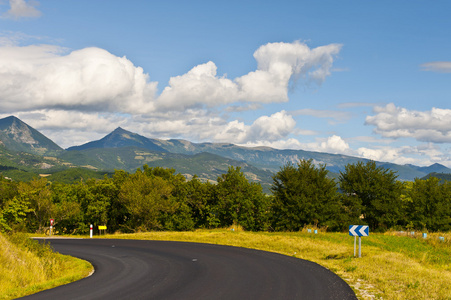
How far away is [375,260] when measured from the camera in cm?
1911

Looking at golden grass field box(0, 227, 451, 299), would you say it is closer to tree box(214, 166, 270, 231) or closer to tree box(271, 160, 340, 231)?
tree box(271, 160, 340, 231)

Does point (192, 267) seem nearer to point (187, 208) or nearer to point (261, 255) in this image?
point (261, 255)

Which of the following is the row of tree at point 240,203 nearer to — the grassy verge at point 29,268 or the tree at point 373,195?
the tree at point 373,195

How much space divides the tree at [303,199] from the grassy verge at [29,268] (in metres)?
27.4

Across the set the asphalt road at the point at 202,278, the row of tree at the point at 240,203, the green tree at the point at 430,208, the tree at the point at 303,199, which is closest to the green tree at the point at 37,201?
the row of tree at the point at 240,203

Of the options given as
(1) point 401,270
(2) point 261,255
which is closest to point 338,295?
(1) point 401,270

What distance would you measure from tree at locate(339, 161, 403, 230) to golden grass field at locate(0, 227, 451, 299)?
6609mm

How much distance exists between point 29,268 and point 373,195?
1628 inches

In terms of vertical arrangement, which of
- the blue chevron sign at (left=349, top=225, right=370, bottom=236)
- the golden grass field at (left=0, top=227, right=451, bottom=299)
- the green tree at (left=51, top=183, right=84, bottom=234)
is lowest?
the green tree at (left=51, top=183, right=84, bottom=234)

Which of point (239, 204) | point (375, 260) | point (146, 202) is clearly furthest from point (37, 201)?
point (375, 260)

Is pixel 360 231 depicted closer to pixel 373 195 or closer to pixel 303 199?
pixel 303 199

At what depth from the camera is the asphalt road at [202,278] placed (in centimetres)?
1215

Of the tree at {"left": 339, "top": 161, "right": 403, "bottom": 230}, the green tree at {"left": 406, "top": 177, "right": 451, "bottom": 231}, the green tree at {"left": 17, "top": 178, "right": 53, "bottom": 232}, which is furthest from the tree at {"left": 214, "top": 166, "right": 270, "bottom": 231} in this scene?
the green tree at {"left": 17, "top": 178, "right": 53, "bottom": 232}

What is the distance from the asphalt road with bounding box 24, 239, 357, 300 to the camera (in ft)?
39.9
